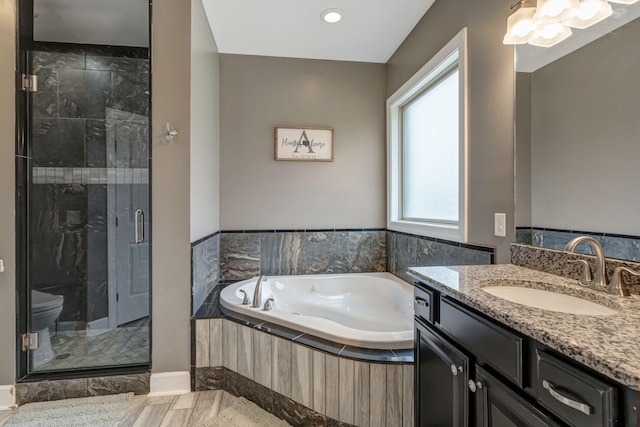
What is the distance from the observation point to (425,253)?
2297 mm

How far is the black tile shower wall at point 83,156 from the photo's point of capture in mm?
2025

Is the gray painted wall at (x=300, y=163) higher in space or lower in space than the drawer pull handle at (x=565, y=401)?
higher

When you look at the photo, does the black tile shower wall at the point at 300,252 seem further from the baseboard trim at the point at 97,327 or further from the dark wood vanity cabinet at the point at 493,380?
the dark wood vanity cabinet at the point at 493,380

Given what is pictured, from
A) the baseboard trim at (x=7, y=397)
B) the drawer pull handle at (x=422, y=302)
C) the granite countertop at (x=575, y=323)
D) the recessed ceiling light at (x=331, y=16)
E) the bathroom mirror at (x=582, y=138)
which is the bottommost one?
the baseboard trim at (x=7, y=397)

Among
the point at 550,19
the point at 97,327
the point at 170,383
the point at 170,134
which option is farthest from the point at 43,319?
the point at 550,19

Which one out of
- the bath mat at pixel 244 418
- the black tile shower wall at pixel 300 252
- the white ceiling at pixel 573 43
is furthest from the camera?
the black tile shower wall at pixel 300 252

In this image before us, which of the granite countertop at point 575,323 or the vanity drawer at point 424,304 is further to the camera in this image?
the vanity drawer at point 424,304

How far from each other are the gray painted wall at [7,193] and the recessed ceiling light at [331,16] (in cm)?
192

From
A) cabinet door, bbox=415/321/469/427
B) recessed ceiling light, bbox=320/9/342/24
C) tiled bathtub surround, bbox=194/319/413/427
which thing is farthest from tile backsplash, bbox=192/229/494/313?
recessed ceiling light, bbox=320/9/342/24

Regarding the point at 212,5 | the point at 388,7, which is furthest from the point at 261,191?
the point at 388,7

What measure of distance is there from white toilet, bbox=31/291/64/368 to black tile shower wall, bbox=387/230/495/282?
2591 mm

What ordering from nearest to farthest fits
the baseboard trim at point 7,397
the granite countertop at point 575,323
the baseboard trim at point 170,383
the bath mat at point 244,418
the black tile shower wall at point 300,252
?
the granite countertop at point 575,323 < the bath mat at point 244,418 < the baseboard trim at point 7,397 < the baseboard trim at point 170,383 < the black tile shower wall at point 300,252

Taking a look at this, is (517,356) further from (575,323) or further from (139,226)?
(139,226)

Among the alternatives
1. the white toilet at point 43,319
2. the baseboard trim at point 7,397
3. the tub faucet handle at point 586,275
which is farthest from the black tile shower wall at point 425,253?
the baseboard trim at point 7,397
